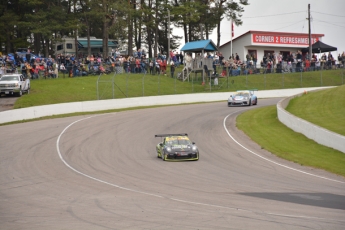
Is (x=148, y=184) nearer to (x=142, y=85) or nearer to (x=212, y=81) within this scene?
(x=142, y=85)

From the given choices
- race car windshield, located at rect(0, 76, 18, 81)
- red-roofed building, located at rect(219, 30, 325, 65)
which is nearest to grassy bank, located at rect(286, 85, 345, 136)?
race car windshield, located at rect(0, 76, 18, 81)

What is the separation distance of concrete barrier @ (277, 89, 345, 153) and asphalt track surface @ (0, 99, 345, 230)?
9.98ft

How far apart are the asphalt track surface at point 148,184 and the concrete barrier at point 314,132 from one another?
120 inches

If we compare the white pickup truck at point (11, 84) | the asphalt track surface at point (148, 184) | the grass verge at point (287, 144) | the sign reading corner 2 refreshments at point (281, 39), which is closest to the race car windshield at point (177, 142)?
the asphalt track surface at point (148, 184)

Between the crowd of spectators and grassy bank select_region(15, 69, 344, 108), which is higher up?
the crowd of spectators

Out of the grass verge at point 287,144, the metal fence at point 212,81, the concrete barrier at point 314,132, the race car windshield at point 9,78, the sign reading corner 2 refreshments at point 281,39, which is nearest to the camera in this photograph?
the grass verge at point 287,144

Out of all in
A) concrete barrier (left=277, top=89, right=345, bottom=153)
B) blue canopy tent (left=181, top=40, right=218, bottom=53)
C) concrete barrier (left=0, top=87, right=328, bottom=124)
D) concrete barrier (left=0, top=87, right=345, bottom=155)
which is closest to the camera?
concrete barrier (left=277, top=89, right=345, bottom=153)

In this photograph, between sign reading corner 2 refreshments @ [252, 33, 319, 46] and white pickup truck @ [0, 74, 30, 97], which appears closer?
white pickup truck @ [0, 74, 30, 97]

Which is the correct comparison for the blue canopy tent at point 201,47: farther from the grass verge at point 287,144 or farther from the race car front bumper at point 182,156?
the race car front bumper at point 182,156

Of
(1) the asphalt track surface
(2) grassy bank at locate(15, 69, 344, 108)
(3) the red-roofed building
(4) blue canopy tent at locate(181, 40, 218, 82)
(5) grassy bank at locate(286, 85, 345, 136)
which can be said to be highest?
(3) the red-roofed building

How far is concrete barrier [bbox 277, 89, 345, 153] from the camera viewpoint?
2492 centimetres

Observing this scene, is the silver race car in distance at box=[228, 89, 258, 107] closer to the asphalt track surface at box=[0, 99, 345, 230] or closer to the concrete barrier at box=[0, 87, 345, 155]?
the concrete barrier at box=[0, 87, 345, 155]

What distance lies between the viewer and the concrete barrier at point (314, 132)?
24922 millimetres

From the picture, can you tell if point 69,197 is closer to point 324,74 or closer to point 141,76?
point 141,76
